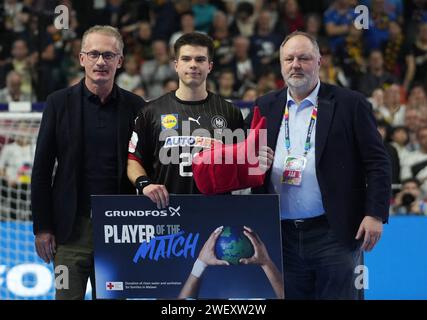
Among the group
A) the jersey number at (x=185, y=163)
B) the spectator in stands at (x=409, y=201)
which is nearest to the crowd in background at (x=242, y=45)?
the spectator in stands at (x=409, y=201)

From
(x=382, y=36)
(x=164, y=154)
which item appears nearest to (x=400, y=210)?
(x=382, y=36)

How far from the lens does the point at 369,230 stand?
521 cm

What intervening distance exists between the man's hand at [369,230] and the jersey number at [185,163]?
1058mm

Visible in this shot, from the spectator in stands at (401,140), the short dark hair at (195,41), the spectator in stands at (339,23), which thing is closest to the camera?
the short dark hair at (195,41)

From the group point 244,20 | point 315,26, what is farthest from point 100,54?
point 244,20

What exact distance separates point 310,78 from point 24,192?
4.01m

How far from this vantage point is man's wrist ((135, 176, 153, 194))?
17.0 ft

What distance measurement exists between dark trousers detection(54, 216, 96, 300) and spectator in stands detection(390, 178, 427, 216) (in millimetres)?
4277

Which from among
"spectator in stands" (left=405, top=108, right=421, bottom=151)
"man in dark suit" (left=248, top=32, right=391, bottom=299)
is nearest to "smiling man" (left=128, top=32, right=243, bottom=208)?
"man in dark suit" (left=248, top=32, right=391, bottom=299)

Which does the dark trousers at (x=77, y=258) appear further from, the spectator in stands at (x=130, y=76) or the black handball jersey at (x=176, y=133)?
the spectator in stands at (x=130, y=76)

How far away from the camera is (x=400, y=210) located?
900 cm

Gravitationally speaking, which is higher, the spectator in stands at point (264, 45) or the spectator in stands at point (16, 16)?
the spectator in stands at point (16, 16)

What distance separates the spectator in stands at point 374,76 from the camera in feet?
35.3

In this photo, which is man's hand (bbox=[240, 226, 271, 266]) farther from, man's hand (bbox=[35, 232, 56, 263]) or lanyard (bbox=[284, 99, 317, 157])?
man's hand (bbox=[35, 232, 56, 263])
